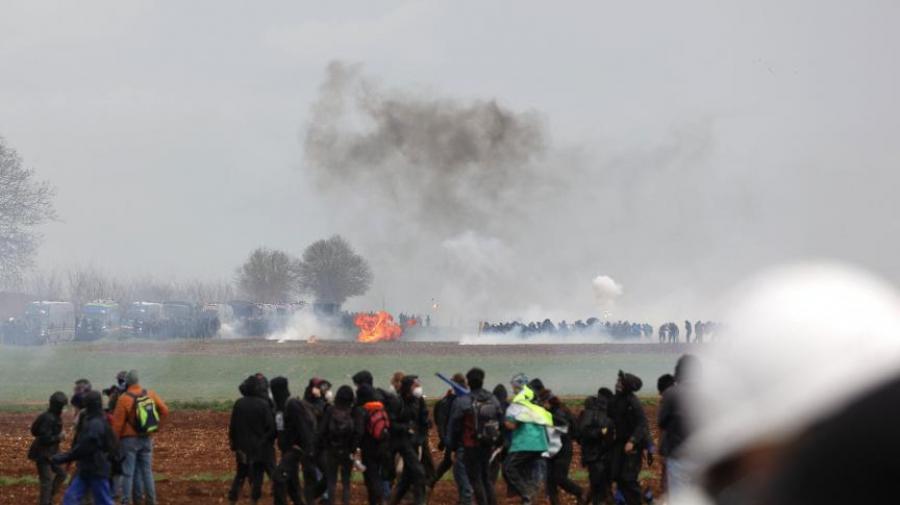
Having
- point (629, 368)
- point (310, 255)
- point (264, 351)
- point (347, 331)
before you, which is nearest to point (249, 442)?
point (629, 368)

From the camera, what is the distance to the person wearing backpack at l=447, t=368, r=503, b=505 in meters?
17.5

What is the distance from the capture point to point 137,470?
59.7 ft

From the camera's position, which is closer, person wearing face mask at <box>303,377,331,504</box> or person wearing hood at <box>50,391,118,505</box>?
person wearing hood at <box>50,391,118,505</box>

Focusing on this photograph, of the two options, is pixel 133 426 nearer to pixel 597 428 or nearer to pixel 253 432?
pixel 253 432

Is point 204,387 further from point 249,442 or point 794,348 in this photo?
point 794,348

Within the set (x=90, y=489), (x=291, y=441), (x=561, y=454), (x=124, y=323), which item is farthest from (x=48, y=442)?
(x=124, y=323)

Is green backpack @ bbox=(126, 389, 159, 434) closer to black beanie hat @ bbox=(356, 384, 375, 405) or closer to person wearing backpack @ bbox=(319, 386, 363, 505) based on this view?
person wearing backpack @ bbox=(319, 386, 363, 505)

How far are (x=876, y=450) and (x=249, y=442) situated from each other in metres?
16.3

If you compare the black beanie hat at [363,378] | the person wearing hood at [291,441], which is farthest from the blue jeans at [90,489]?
the black beanie hat at [363,378]

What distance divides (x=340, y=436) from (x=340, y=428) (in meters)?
0.13

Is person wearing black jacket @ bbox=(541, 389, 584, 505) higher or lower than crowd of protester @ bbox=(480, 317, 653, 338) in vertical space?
lower

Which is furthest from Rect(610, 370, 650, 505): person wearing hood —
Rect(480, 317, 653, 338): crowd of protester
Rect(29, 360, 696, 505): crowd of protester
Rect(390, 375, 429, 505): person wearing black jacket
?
Rect(480, 317, 653, 338): crowd of protester

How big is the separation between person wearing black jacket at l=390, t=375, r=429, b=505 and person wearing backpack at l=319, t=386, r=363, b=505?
649 millimetres

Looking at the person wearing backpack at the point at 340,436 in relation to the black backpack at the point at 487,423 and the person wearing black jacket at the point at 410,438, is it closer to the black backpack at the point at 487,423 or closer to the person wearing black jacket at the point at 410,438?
the person wearing black jacket at the point at 410,438
